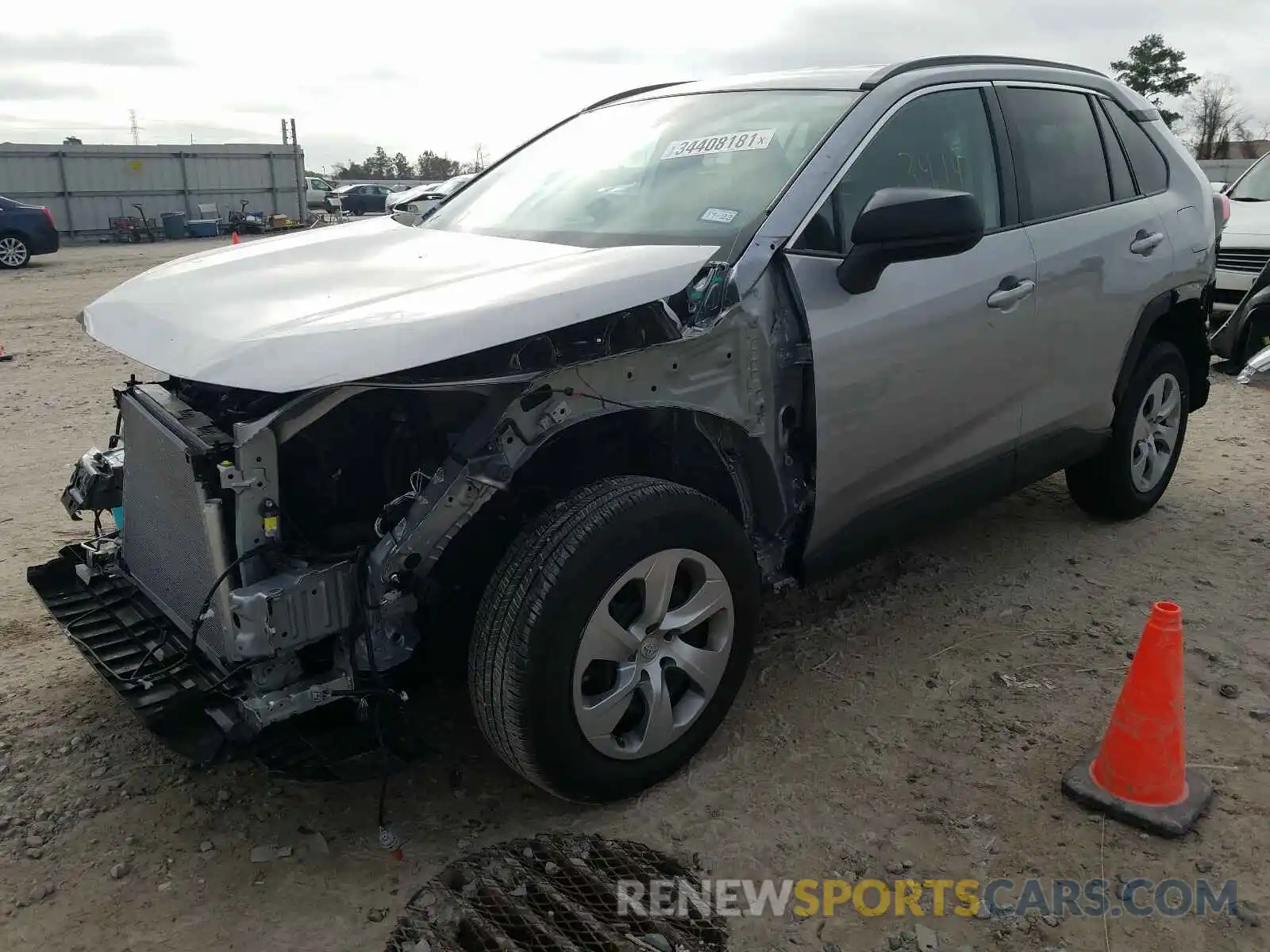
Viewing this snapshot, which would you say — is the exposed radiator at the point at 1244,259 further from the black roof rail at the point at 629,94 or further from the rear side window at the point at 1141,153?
the black roof rail at the point at 629,94

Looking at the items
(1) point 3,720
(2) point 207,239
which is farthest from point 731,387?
(2) point 207,239

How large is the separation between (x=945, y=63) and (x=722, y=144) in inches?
34.2

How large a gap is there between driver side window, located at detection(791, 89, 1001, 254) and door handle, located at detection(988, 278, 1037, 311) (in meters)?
0.22

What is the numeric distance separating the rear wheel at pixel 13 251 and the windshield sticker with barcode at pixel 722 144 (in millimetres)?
19494

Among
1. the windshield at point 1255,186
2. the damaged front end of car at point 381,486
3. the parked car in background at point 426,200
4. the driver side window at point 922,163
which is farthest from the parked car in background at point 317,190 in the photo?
the damaged front end of car at point 381,486

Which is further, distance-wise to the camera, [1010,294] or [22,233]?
[22,233]

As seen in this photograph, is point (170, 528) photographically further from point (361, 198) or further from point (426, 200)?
point (361, 198)

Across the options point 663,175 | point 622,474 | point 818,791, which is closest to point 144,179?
point 663,175

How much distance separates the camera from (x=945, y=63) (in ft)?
11.2

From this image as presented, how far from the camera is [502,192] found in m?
3.74

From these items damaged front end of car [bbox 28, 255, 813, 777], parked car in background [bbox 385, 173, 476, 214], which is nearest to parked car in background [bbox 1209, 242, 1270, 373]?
parked car in background [bbox 385, 173, 476, 214]

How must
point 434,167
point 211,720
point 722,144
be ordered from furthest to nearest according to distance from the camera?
point 434,167 → point 722,144 → point 211,720

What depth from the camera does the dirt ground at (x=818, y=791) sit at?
7.66 ft

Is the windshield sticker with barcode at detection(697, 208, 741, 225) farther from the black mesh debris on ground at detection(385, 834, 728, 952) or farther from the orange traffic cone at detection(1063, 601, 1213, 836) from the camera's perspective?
the black mesh debris on ground at detection(385, 834, 728, 952)
